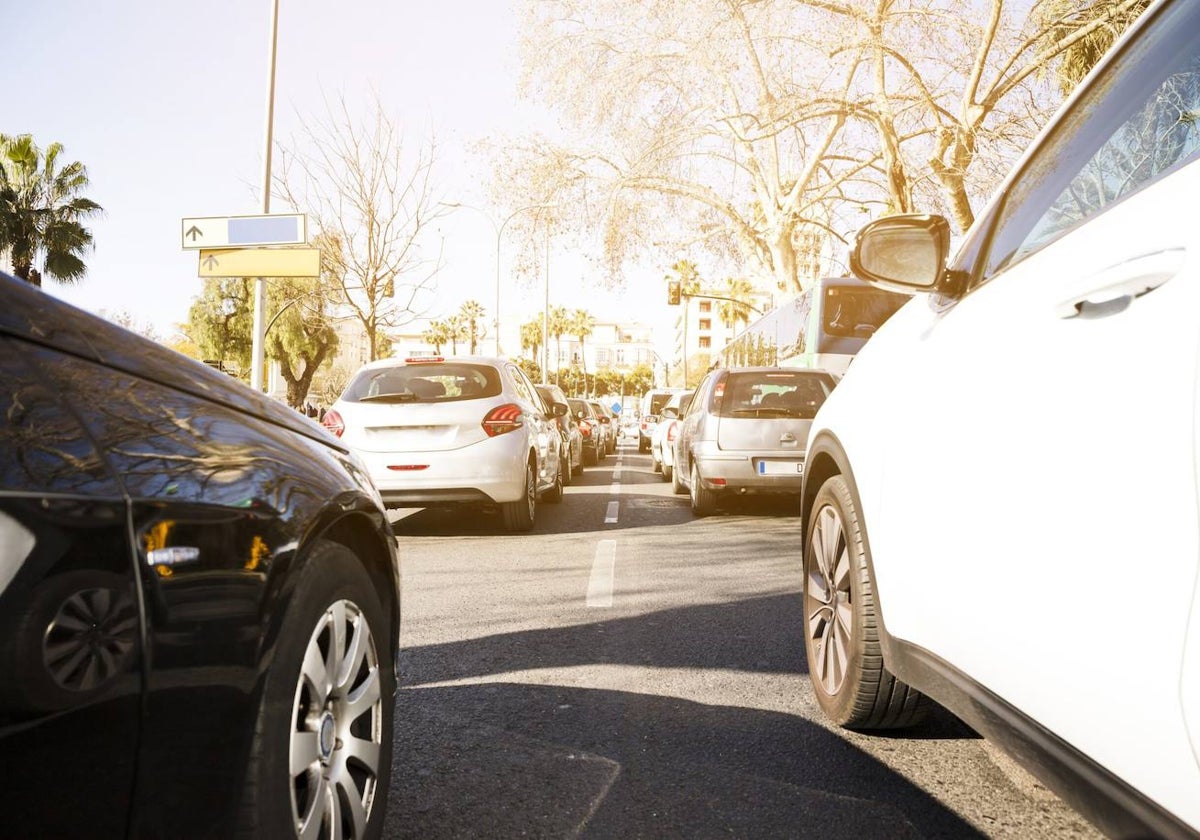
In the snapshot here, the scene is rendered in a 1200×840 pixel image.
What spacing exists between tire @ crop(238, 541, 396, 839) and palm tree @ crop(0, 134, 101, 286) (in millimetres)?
29667

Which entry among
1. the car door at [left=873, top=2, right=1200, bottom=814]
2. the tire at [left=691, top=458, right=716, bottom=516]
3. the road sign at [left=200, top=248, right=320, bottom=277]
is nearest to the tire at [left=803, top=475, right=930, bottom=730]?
the car door at [left=873, top=2, right=1200, bottom=814]

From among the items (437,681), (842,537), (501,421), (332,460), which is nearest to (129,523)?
(332,460)

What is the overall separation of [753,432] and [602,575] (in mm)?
3747

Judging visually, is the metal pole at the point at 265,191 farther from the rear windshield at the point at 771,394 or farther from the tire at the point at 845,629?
the tire at the point at 845,629

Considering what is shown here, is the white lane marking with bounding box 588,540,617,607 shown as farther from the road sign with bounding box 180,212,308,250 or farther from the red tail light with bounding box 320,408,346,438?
the road sign with bounding box 180,212,308,250

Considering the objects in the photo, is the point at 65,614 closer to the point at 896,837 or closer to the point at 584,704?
the point at 896,837

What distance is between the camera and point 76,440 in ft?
4.70

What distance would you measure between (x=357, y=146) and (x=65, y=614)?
20.7 metres

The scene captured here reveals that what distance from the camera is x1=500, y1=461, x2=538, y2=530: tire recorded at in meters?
8.64

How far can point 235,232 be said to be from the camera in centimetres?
1271

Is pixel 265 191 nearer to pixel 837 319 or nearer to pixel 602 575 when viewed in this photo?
pixel 837 319

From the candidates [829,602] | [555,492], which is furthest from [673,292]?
[829,602]

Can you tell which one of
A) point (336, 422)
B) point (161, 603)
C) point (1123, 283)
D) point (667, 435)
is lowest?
point (161, 603)

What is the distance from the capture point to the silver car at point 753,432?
9789 mm
